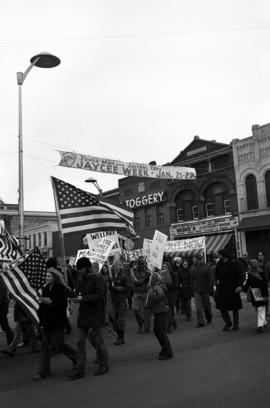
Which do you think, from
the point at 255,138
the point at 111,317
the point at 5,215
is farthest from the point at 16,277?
the point at 5,215

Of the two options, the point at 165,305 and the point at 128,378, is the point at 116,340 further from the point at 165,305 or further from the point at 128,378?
the point at 128,378

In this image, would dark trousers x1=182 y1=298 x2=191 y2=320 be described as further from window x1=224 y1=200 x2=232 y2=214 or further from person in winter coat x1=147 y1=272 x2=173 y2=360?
window x1=224 y1=200 x2=232 y2=214

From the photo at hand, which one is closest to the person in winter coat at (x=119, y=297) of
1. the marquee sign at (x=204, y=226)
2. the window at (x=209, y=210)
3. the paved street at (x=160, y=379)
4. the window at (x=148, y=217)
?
the paved street at (x=160, y=379)

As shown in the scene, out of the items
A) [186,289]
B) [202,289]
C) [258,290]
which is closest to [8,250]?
[202,289]

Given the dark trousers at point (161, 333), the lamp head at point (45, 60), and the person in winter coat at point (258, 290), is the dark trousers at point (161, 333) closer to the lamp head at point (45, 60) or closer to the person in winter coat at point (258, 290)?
the person in winter coat at point (258, 290)

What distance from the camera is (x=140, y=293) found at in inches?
449

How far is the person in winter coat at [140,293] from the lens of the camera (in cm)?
1130

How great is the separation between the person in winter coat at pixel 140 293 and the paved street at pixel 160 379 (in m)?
1.61

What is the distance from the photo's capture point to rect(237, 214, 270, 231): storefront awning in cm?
3008

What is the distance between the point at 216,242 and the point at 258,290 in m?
23.9

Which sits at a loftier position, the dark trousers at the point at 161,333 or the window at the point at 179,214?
the window at the point at 179,214

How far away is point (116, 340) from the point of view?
1018cm

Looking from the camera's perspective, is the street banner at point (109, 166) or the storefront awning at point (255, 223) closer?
the street banner at point (109, 166)

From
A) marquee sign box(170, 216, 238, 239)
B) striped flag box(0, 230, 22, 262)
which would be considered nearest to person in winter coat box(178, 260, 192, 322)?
striped flag box(0, 230, 22, 262)
